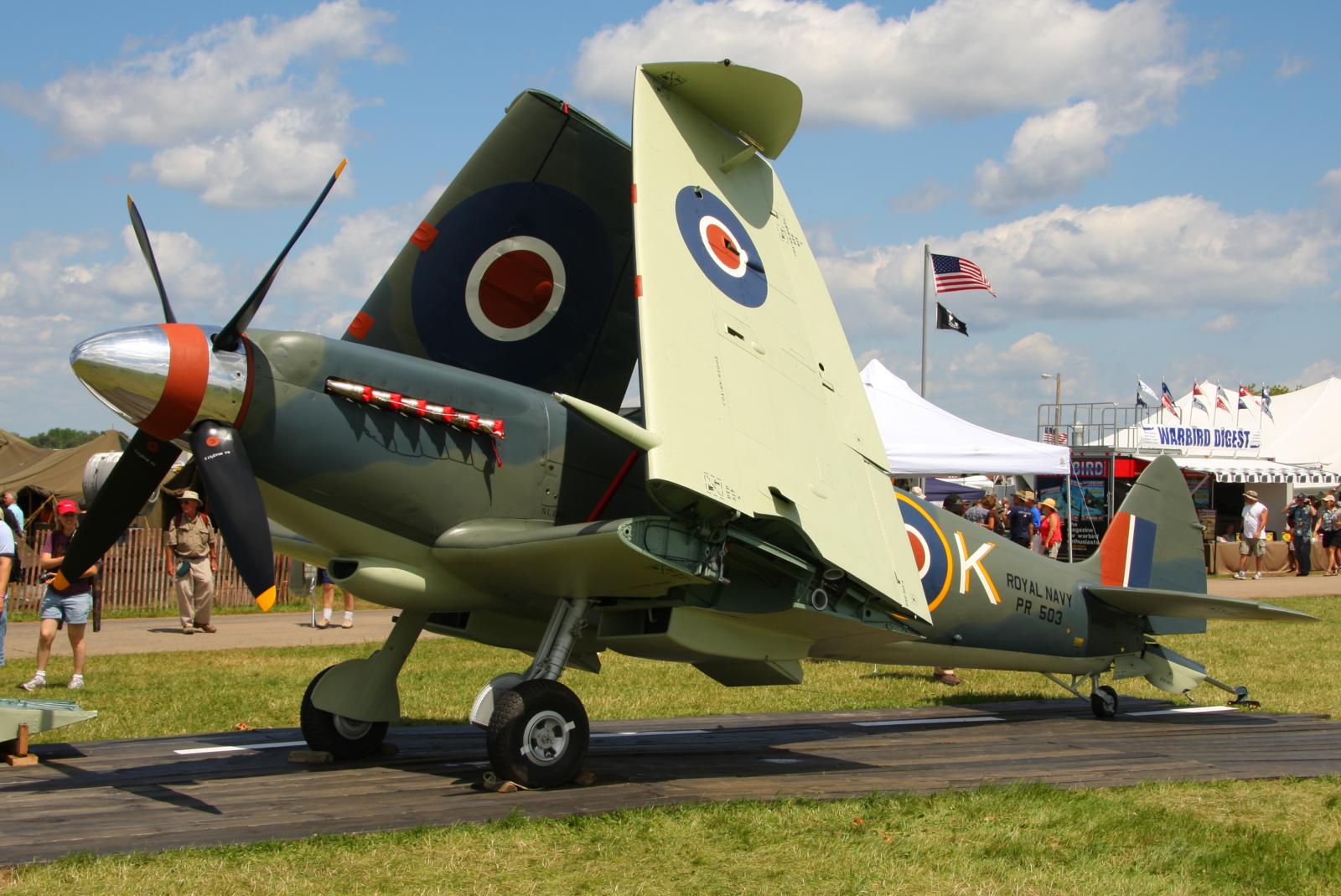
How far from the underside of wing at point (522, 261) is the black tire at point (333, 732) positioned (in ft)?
8.37

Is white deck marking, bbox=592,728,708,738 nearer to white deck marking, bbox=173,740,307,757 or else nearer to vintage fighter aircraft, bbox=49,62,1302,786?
vintage fighter aircraft, bbox=49,62,1302,786

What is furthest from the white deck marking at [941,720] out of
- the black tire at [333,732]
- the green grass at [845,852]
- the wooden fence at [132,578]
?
the wooden fence at [132,578]

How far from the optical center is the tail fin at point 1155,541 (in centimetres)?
1126

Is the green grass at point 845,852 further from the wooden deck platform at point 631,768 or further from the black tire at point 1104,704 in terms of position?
the black tire at point 1104,704

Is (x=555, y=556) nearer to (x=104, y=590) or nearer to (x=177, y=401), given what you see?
(x=177, y=401)

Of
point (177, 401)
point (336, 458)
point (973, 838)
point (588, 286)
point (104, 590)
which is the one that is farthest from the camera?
point (104, 590)

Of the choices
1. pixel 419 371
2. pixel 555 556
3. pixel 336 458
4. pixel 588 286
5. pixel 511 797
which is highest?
pixel 588 286

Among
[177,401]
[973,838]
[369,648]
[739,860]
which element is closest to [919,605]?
[973,838]

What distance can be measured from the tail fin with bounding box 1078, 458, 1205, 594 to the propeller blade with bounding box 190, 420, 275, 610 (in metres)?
7.48

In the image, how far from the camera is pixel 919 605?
8.02 metres

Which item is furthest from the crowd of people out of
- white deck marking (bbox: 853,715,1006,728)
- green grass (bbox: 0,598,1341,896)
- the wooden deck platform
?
green grass (bbox: 0,598,1341,896)

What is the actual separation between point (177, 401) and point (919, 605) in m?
4.72

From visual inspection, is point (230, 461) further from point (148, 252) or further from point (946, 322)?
point (946, 322)

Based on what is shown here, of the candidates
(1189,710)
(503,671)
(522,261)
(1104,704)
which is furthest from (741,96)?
(503,671)
